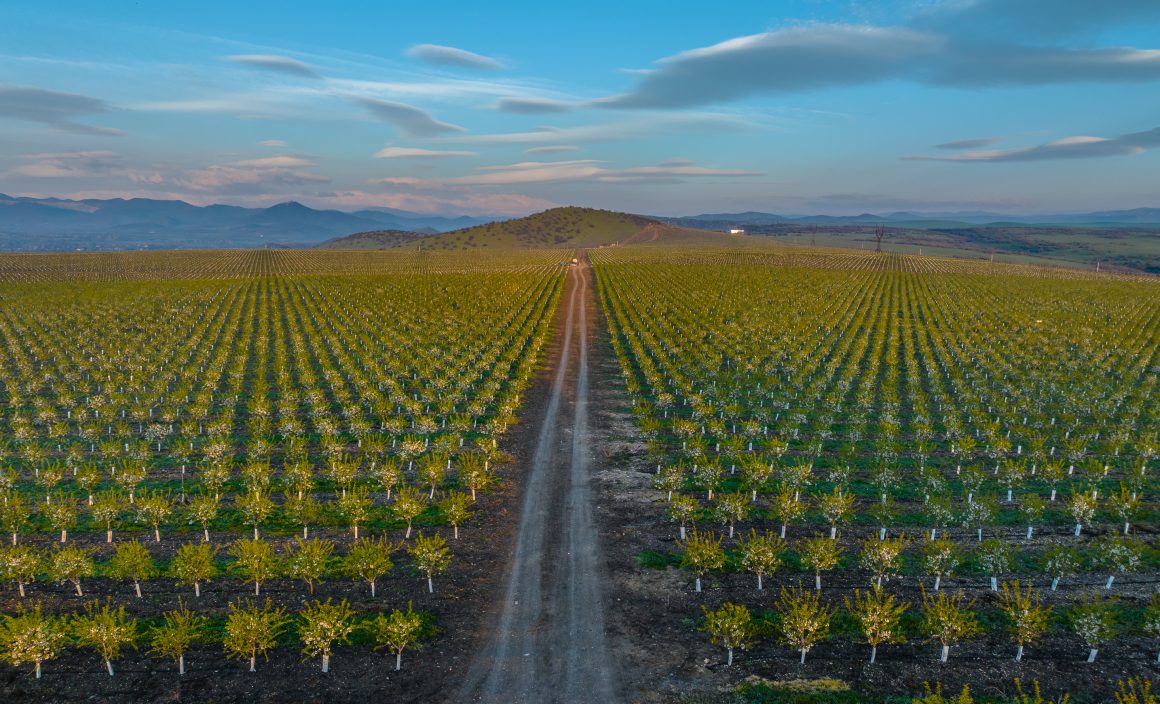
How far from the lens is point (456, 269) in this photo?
194375 millimetres

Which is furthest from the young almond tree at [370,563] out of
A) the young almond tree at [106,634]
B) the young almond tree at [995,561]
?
the young almond tree at [995,561]

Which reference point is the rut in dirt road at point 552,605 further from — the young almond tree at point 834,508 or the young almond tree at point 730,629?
the young almond tree at point 834,508

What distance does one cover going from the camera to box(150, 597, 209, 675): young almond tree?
19438 mm

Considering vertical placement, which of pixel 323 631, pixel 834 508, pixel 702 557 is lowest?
pixel 323 631

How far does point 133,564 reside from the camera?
2361cm

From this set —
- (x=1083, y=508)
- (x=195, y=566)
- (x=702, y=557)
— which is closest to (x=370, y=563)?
(x=195, y=566)

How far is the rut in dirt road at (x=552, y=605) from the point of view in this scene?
19516mm

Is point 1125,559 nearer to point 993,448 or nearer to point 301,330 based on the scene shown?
point 993,448

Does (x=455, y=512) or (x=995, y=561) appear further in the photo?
(x=455, y=512)

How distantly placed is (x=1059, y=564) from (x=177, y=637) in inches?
1314

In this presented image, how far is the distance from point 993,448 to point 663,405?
2338cm

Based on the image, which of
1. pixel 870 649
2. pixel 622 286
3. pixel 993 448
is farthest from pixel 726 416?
pixel 622 286

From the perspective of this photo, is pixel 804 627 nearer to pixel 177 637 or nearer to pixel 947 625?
pixel 947 625

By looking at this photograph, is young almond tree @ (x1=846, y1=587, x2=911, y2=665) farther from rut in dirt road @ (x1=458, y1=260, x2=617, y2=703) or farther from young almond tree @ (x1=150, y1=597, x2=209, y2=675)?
young almond tree @ (x1=150, y1=597, x2=209, y2=675)
